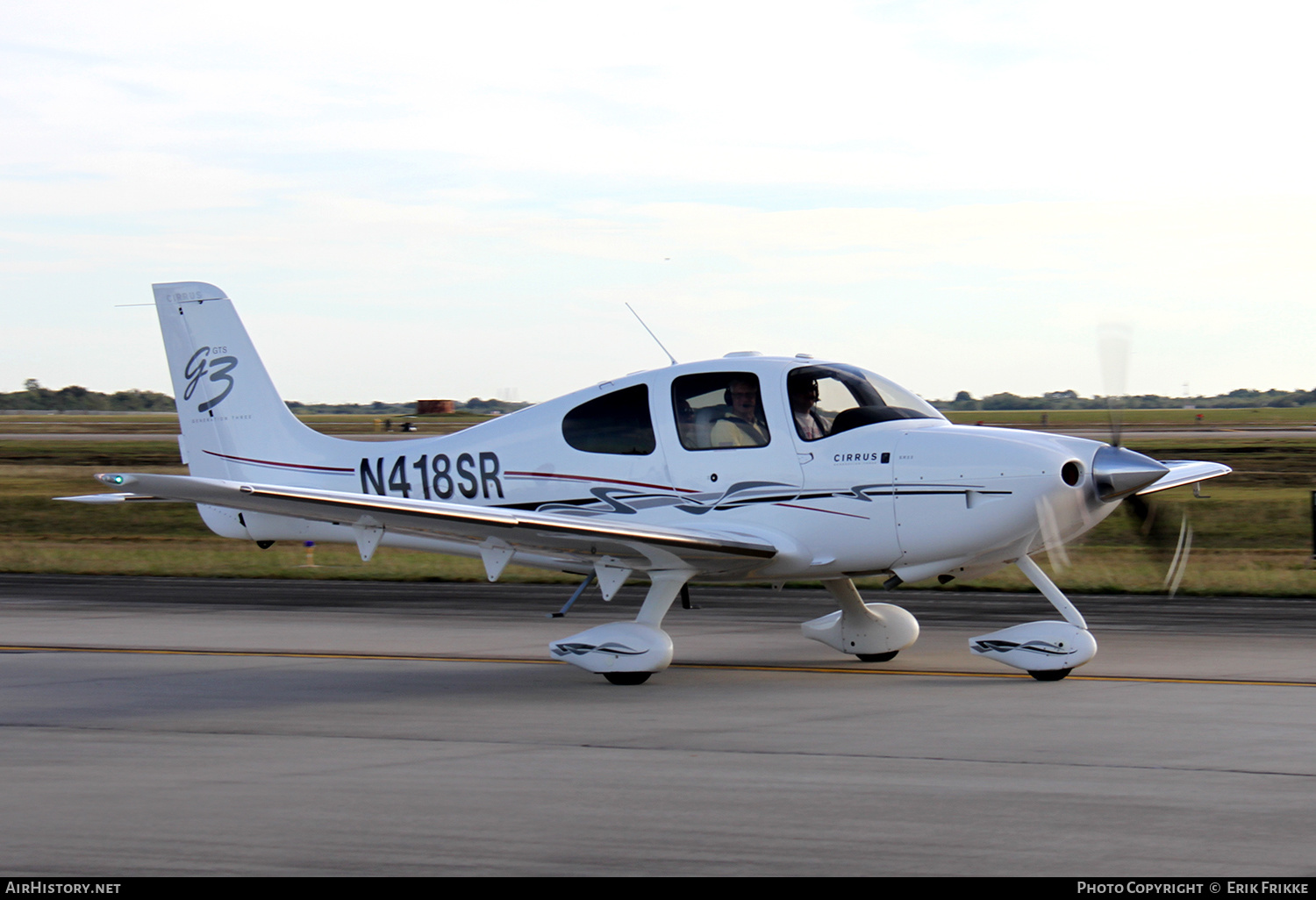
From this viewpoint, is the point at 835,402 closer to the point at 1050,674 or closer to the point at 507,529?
the point at 1050,674

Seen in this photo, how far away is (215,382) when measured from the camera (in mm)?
13344

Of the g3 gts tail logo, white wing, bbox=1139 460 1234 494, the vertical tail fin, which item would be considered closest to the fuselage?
white wing, bbox=1139 460 1234 494

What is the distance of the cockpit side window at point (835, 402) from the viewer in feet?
34.3

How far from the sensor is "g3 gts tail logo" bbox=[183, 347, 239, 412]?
43.7ft

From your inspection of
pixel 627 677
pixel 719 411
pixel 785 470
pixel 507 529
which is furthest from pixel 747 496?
pixel 507 529

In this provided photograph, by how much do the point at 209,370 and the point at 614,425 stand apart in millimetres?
4752

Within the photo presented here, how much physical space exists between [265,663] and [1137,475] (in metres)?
7.43

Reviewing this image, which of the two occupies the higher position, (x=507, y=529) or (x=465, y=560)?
(x=507, y=529)

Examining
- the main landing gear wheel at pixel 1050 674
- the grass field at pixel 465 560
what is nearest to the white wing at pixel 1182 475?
the grass field at pixel 465 560

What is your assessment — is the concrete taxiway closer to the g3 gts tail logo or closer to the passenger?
the passenger

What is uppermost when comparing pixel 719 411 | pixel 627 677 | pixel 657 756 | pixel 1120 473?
pixel 719 411

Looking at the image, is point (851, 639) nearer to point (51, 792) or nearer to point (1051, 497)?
point (1051, 497)

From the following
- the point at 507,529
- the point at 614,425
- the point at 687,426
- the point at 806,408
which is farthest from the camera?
the point at 614,425
